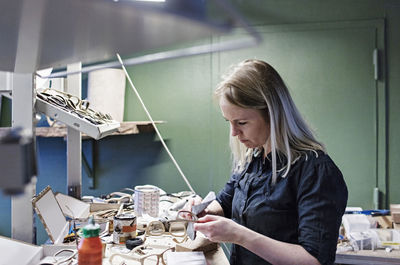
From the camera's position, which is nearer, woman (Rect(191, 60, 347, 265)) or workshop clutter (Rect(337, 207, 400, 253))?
woman (Rect(191, 60, 347, 265))

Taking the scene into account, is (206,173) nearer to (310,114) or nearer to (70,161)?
(310,114)

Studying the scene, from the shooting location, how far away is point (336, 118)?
2.48 metres

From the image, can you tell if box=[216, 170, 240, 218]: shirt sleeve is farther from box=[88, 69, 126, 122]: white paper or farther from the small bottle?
box=[88, 69, 126, 122]: white paper

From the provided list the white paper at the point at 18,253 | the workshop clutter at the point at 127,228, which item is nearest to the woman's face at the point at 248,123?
the workshop clutter at the point at 127,228

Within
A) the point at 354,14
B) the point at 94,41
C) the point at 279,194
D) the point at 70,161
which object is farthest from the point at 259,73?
the point at 354,14

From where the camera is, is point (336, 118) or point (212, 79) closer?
point (336, 118)

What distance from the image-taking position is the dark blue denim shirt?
928mm

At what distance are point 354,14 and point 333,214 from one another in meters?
1.94

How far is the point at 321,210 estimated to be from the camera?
3.04ft

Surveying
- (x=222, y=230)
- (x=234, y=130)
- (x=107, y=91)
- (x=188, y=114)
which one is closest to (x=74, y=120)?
(x=234, y=130)

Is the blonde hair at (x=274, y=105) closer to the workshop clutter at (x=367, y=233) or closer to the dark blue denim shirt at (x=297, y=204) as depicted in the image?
the dark blue denim shirt at (x=297, y=204)

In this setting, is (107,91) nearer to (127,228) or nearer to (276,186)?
(127,228)

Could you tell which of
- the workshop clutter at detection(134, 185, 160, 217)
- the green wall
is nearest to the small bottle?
the workshop clutter at detection(134, 185, 160, 217)

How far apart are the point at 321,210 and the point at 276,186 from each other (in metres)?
0.17
